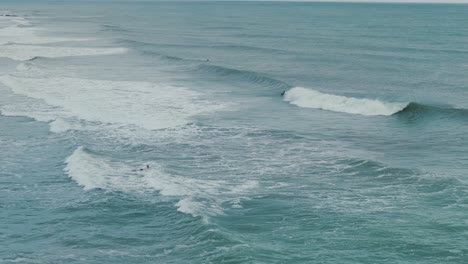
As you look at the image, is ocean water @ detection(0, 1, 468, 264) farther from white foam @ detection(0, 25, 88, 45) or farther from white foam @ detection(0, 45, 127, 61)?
white foam @ detection(0, 25, 88, 45)

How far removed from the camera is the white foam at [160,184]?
1227 inches

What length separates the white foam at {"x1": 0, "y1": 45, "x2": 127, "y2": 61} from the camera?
9412cm

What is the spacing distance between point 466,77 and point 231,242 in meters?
47.7

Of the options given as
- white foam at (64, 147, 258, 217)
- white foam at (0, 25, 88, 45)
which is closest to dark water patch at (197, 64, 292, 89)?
white foam at (64, 147, 258, 217)

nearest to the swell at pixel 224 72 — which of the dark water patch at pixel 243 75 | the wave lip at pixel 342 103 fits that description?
the dark water patch at pixel 243 75

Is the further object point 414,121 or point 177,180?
point 414,121

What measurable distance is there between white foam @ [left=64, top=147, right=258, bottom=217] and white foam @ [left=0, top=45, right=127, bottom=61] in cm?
5758

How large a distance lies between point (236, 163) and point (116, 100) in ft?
75.1

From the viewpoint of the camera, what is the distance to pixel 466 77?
6681 centimetres


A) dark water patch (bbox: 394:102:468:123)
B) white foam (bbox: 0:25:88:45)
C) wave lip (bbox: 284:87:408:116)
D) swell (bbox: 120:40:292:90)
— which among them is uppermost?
dark water patch (bbox: 394:102:468:123)

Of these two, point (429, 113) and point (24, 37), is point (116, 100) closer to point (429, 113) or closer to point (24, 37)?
point (429, 113)

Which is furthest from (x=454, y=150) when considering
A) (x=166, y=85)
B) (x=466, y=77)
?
(x=166, y=85)

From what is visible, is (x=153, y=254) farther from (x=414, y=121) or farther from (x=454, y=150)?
(x=414, y=121)

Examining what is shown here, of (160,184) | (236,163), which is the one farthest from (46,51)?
(160,184)
